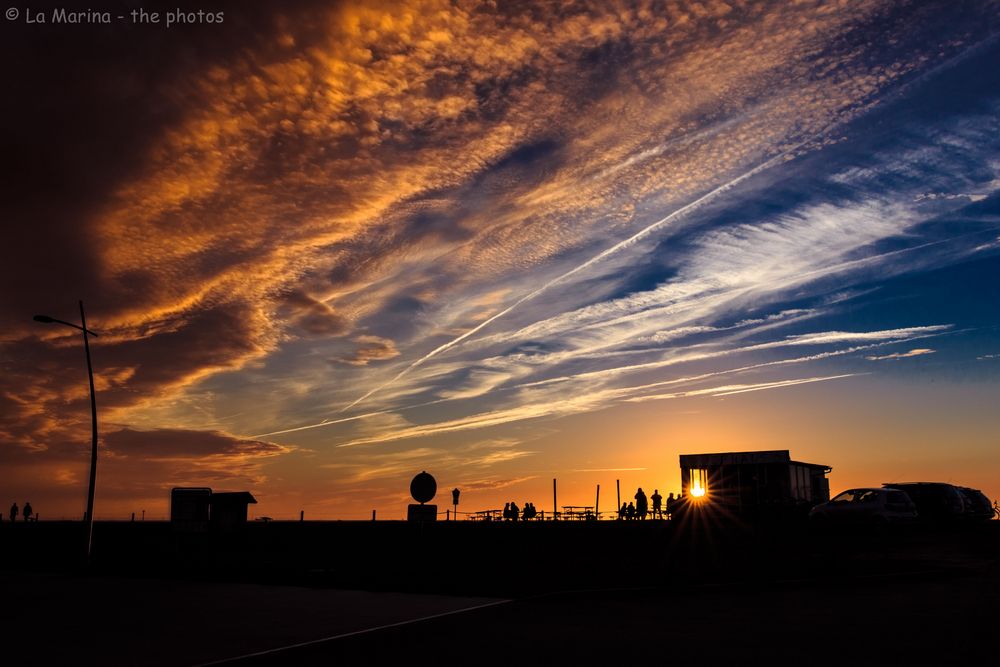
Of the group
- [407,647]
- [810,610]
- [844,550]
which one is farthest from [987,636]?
[844,550]

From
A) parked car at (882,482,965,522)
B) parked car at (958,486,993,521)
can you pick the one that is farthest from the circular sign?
parked car at (958,486,993,521)

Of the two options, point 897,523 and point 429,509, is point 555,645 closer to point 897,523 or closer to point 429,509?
point 429,509

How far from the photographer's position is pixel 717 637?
33.8 feet

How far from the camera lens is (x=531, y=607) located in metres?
13.5

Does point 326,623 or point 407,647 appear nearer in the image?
point 407,647

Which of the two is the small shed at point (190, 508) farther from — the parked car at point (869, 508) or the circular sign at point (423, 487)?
the parked car at point (869, 508)

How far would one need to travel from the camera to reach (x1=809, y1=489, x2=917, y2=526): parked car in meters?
30.0

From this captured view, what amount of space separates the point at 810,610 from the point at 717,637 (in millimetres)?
3323

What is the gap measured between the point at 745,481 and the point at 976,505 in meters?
11.4

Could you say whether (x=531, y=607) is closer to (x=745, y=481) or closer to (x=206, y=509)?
(x=206, y=509)

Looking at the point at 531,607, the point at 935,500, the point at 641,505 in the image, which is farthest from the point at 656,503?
the point at 531,607

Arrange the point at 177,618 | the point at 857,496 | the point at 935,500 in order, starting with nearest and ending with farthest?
the point at 177,618, the point at 857,496, the point at 935,500

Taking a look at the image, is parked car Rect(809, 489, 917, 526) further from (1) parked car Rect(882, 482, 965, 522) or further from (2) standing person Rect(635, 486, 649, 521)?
(2) standing person Rect(635, 486, 649, 521)

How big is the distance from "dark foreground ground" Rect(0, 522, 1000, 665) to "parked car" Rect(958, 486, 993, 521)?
12350 millimetres
